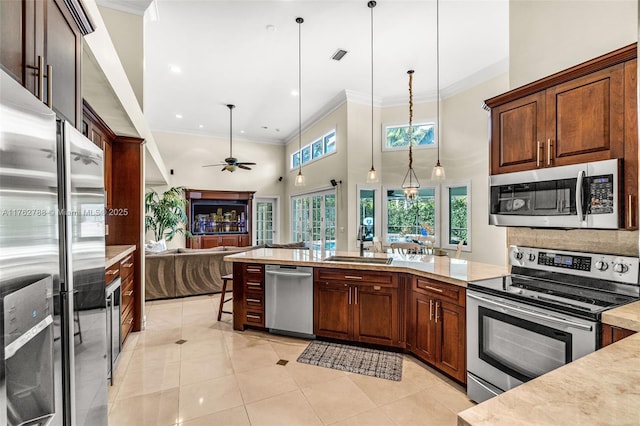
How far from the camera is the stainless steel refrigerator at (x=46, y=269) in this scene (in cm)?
87

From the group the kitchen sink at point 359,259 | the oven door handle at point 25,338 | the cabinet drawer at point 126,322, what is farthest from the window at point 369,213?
the oven door handle at point 25,338

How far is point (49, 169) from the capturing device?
1.11 meters

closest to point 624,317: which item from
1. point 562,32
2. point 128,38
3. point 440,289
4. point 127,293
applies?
point 440,289

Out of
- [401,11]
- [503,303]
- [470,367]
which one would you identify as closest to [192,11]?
[401,11]

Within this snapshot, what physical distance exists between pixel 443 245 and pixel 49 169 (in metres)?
6.02

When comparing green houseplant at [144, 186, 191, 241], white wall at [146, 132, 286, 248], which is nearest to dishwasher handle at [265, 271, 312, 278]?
green houseplant at [144, 186, 191, 241]

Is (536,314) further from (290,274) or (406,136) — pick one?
(406,136)

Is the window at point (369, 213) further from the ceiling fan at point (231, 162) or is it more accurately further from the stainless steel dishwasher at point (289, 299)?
the stainless steel dishwasher at point (289, 299)

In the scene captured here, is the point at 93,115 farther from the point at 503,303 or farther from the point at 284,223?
the point at 284,223

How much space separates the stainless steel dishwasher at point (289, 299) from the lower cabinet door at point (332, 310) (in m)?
0.08

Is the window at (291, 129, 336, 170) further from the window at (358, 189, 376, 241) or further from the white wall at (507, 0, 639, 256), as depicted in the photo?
the white wall at (507, 0, 639, 256)

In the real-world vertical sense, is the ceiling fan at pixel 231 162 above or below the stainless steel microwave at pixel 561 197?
above

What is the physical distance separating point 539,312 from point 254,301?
9.07 feet

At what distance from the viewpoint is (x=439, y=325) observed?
8.54 ft
